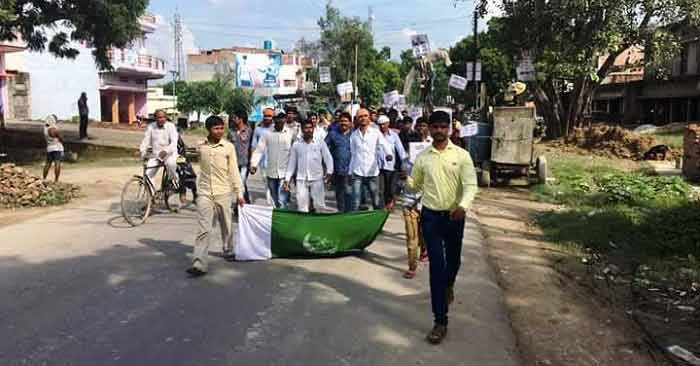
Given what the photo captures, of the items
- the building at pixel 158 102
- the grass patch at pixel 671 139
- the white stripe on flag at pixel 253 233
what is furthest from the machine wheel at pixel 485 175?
the building at pixel 158 102

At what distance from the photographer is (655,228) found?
8938 mm

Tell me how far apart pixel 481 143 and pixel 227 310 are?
10.8 m

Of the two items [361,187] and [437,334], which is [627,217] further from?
[437,334]

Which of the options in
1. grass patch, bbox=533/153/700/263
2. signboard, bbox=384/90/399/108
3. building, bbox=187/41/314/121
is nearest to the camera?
grass patch, bbox=533/153/700/263

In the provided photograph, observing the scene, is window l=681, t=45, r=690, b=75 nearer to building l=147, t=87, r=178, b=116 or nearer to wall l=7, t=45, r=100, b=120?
wall l=7, t=45, r=100, b=120

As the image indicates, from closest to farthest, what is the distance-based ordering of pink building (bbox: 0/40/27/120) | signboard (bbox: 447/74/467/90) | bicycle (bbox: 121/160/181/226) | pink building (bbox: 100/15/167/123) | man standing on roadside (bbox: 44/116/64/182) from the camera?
bicycle (bbox: 121/160/181/226)
man standing on roadside (bbox: 44/116/64/182)
signboard (bbox: 447/74/467/90)
pink building (bbox: 0/40/27/120)
pink building (bbox: 100/15/167/123)

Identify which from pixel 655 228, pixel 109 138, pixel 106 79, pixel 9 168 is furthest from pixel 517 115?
pixel 106 79

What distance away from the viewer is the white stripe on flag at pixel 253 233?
7117mm

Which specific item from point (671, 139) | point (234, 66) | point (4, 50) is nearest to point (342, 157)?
point (671, 139)

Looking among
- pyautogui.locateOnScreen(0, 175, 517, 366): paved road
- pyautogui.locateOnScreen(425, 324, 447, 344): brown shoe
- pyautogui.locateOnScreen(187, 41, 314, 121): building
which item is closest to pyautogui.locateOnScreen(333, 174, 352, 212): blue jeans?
pyautogui.locateOnScreen(0, 175, 517, 366): paved road

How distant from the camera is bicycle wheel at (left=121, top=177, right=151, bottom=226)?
9240 mm

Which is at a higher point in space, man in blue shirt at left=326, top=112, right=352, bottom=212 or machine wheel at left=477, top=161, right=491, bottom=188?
man in blue shirt at left=326, top=112, right=352, bottom=212

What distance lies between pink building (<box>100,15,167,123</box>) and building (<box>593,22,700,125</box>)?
3199cm

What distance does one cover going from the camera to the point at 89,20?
61.6ft
